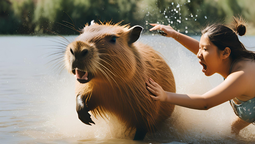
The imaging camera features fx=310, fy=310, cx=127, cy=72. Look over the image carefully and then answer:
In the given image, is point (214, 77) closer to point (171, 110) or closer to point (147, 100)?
point (171, 110)

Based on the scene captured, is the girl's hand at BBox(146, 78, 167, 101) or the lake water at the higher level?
the girl's hand at BBox(146, 78, 167, 101)

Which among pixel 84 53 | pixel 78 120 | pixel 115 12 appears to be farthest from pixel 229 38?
pixel 115 12

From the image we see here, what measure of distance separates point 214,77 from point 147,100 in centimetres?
305

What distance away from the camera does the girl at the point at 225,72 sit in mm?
2965

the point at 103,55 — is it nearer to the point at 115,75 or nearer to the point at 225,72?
the point at 115,75

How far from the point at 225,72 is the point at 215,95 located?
18.7 inches

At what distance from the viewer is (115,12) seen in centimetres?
2500

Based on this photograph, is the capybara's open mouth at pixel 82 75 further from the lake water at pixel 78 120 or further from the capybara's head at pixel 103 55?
the lake water at pixel 78 120

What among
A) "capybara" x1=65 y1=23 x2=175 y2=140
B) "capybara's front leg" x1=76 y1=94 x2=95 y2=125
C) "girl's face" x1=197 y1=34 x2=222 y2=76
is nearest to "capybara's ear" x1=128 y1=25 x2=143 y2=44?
"capybara" x1=65 y1=23 x2=175 y2=140

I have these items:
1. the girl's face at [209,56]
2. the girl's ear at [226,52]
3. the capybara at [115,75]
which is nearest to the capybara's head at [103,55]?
the capybara at [115,75]

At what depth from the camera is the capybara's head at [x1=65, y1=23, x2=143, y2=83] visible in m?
2.84

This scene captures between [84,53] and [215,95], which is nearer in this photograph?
[84,53]

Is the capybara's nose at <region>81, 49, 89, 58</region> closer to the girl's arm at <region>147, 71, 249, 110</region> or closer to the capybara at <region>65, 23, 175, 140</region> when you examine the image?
the capybara at <region>65, 23, 175, 140</region>

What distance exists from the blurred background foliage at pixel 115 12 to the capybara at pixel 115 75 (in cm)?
1522
